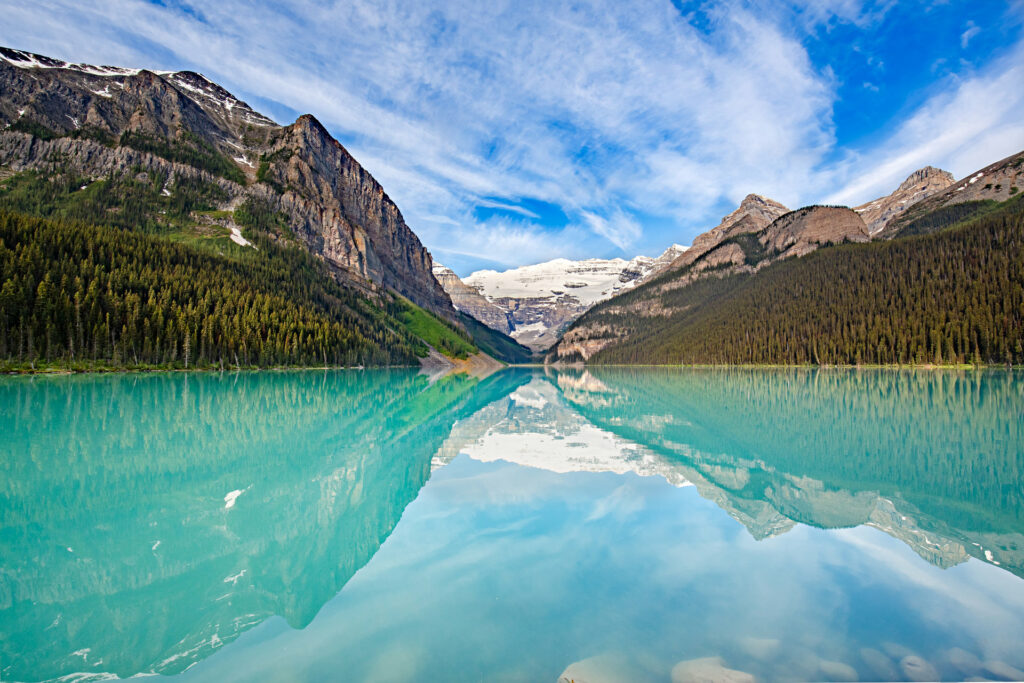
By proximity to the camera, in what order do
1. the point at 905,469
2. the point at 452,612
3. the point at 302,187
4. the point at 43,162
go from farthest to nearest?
the point at 302,187
the point at 43,162
the point at 905,469
the point at 452,612

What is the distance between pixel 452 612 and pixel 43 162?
21033 cm

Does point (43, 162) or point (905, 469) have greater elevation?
point (43, 162)

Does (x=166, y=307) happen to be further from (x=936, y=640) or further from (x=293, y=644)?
(x=936, y=640)

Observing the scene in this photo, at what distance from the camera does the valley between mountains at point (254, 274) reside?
70375 mm

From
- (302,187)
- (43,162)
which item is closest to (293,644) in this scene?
(302,187)

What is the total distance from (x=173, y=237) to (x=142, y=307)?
7261cm

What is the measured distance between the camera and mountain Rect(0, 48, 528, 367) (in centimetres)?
6906

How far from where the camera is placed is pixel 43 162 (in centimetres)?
15275

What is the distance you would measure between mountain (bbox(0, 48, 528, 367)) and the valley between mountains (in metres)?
0.44

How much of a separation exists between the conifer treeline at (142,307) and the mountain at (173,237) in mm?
244

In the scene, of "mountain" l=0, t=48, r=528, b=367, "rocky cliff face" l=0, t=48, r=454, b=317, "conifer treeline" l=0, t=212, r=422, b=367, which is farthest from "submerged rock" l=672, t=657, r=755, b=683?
"rocky cliff face" l=0, t=48, r=454, b=317

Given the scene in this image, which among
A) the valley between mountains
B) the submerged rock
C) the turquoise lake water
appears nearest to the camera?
the submerged rock

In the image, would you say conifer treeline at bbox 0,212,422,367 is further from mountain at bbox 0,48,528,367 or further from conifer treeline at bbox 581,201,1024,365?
conifer treeline at bbox 581,201,1024,365

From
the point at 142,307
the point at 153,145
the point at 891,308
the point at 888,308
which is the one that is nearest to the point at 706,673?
the point at 142,307
